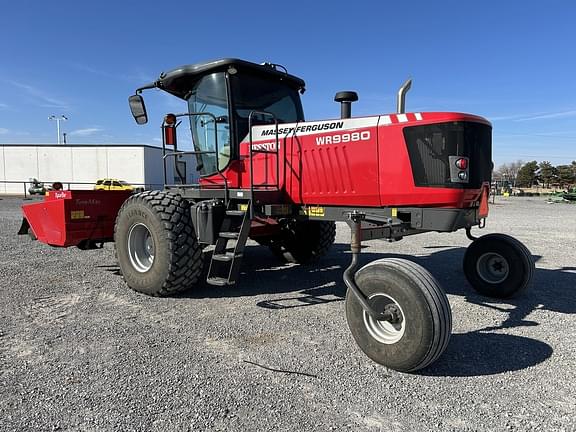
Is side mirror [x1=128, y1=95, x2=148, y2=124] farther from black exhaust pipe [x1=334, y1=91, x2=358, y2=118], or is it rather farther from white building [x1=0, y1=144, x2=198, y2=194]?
white building [x1=0, y1=144, x2=198, y2=194]

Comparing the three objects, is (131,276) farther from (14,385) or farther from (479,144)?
(479,144)

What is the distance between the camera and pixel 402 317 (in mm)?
3168

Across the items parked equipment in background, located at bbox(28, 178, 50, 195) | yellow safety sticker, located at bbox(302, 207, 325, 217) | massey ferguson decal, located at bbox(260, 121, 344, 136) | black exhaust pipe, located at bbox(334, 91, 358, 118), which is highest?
black exhaust pipe, located at bbox(334, 91, 358, 118)

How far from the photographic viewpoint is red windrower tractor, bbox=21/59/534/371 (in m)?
3.27

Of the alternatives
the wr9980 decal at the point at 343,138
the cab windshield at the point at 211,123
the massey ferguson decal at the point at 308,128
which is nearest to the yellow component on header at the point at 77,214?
the cab windshield at the point at 211,123

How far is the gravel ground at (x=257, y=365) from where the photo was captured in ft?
8.20

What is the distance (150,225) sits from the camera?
4988 millimetres

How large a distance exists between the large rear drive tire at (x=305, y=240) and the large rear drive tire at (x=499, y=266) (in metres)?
2.24

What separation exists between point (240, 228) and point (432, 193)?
82.8 inches

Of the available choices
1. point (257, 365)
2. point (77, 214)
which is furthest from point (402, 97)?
point (77, 214)

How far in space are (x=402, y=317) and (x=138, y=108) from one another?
14.6 feet

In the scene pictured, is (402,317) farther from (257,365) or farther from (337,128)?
(337,128)

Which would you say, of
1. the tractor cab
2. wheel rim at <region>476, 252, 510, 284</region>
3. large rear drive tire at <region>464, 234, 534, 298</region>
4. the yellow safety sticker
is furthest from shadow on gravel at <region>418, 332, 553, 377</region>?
the tractor cab

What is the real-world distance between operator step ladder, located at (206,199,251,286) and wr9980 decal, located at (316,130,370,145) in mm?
1070
